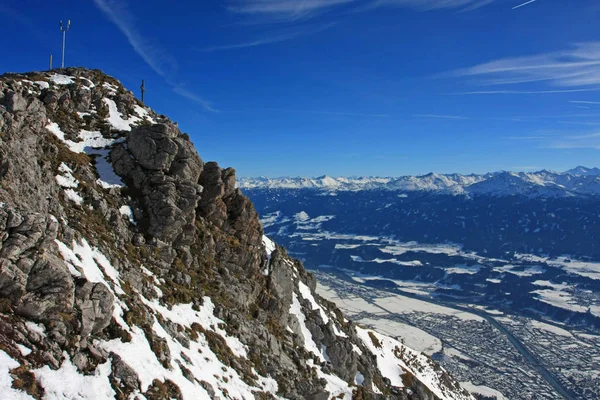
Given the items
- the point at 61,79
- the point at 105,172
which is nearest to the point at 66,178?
the point at 105,172

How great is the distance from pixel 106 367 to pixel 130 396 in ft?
6.91

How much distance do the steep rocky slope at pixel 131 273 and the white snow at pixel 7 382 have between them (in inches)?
2.5

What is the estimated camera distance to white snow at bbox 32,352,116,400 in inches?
773

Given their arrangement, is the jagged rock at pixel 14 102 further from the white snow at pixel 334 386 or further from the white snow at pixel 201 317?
the white snow at pixel 334 386

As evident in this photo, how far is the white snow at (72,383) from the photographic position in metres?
19.6

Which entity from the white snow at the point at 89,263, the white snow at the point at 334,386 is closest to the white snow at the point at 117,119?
the white snow at the point at 89,263

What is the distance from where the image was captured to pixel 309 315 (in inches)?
2594

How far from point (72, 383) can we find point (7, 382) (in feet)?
10.5

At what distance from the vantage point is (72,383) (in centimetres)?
2067

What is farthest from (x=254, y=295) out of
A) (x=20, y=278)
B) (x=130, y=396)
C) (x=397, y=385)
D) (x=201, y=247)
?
(x=397, y=385)

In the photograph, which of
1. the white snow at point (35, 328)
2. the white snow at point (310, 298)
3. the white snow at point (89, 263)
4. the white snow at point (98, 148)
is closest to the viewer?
the white snow at point (35, 328)

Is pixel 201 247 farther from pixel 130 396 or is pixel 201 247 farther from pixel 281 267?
pixel 130 396

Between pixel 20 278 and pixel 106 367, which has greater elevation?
pixel 20 278

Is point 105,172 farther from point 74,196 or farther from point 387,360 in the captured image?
point 387,360
